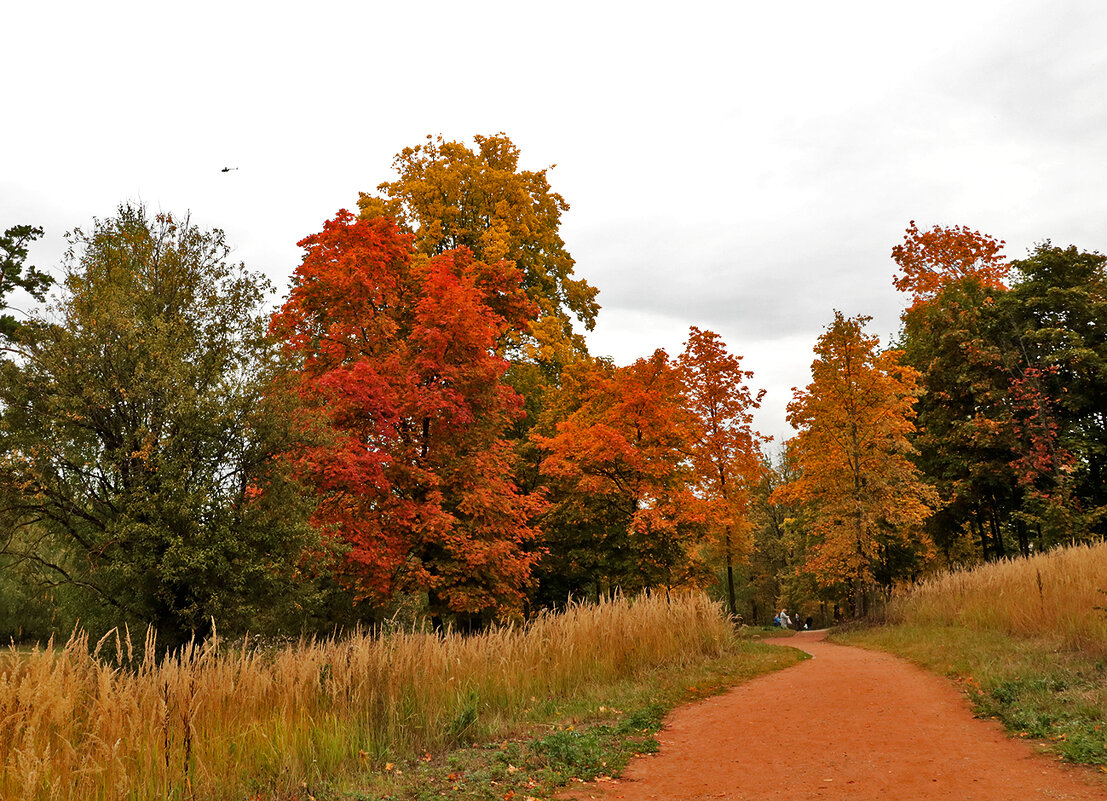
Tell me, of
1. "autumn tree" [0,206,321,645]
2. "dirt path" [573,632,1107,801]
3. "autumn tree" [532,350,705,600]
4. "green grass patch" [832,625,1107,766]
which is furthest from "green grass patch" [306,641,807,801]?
"autumn tree" [532,350,705,600]

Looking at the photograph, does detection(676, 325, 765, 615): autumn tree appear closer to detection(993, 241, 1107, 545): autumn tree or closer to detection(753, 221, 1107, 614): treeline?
detection(753, 221, 1107, 614): treeline

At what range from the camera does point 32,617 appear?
149 feet

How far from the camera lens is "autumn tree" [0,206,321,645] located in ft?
35.9

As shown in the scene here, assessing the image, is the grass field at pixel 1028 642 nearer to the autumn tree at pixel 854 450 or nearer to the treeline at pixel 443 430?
the autumn tree at pixel 854 450

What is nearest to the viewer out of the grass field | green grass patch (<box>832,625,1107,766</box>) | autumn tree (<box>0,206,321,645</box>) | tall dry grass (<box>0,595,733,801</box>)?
tall dry grass (<box>0,595,733,801</box>)

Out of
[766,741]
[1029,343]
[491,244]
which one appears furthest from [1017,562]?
[491,244]

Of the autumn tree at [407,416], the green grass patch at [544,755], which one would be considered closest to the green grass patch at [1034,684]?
the green grass patch at [544,755]

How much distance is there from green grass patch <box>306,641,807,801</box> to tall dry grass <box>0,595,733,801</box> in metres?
0.36

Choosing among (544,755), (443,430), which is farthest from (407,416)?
(544,755)

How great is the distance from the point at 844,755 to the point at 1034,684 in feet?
11.6

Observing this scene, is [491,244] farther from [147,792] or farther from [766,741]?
[147,792]

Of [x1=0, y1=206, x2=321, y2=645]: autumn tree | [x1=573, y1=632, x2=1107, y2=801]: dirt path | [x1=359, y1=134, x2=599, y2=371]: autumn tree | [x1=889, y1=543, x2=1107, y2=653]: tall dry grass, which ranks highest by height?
[x1=359, y1=134, x2=599, y2=371]: autumn tree

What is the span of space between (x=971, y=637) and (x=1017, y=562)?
13.3ft

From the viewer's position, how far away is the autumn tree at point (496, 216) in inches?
942
